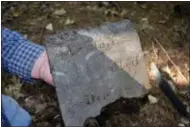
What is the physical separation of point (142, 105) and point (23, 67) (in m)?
0.87

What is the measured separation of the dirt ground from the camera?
2.34 meters

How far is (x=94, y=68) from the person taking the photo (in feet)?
7.06

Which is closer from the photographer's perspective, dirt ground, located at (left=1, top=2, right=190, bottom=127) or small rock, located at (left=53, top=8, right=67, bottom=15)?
dirt ground, located at (left=1, top=2, right=190, bottom=127)

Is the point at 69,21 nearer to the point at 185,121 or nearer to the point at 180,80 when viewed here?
the point at 180,80

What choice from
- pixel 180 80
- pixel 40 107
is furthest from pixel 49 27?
pixel 180 80

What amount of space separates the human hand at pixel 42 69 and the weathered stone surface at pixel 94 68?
1.62 ft

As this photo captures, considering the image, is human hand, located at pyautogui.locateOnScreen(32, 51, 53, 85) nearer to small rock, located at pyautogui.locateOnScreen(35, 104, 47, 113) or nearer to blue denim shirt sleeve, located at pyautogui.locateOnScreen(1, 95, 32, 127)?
small rock, located at pyautogui.locateOnScreen(35, 104, 47, 113)

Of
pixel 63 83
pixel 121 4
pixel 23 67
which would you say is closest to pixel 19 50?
pixel 23 67

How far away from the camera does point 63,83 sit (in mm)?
2072

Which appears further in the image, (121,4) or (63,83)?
(121,4)

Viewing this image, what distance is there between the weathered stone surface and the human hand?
49 centimetres

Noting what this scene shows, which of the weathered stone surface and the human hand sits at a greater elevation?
the weathered stone surface

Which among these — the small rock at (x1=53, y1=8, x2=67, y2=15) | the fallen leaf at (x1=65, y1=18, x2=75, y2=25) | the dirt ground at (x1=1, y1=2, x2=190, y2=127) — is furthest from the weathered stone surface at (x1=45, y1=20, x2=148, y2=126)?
the small rock at (x1=53, y1=8, x2=67, y2=15)

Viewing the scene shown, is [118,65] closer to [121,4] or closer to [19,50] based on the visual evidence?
[19,50]
